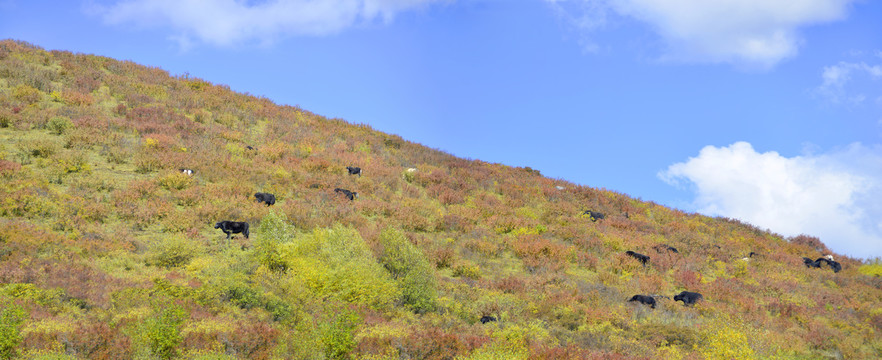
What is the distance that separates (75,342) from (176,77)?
90.7 ft

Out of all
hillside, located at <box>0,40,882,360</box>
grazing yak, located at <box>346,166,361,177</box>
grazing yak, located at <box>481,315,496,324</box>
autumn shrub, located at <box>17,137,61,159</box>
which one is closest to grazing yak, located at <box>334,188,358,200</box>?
hillside, located at <box>0,40,882,360</box>

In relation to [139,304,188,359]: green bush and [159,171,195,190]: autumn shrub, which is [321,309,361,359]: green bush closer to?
[139,304,188,359]: green bush

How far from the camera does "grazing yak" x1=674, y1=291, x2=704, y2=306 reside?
15945 mm

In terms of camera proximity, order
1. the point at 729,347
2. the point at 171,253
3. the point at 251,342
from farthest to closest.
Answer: the point at 171,253
the point at 729,347
the point at 251,342

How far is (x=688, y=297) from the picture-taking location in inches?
631

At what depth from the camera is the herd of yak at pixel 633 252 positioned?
1507 centimetres

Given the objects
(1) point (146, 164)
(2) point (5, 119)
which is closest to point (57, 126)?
(2) point (5, 119)

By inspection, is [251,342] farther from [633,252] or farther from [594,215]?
[594,215]

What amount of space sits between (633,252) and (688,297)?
3813 mm

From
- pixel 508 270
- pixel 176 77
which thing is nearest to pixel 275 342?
pixel 508 270

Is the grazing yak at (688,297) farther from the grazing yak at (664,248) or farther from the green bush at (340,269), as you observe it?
the green bush at (340,269)

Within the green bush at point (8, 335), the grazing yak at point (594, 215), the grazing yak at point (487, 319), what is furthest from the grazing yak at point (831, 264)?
the green bush at point (8, 335)

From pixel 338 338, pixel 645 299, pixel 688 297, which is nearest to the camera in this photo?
pixel 338 338

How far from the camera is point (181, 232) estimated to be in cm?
1464
